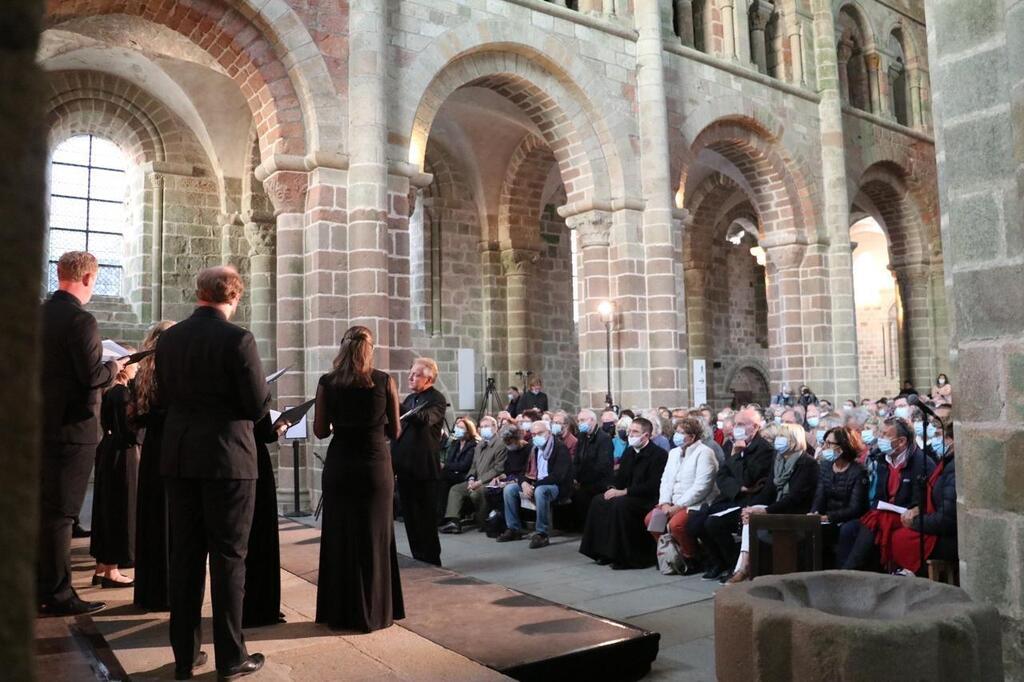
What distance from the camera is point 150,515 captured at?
4691mm

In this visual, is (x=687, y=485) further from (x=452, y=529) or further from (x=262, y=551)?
(x=262, y=551)

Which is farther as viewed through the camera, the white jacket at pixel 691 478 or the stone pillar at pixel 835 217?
the stone pillar at pixel 835 217

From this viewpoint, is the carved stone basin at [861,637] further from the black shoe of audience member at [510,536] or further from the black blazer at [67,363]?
the black shoe of audience member at [510,536]

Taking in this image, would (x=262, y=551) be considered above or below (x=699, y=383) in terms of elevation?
below

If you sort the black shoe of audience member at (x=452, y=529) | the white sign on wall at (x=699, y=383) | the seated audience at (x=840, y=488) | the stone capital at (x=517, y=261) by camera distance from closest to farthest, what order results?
the seated audience at (x=840, y=488) < the black shoe of audience member at (x=452, y=529) < the white sign on wall at (x=699, y=383) < the stone capital at (x=517, y=261)

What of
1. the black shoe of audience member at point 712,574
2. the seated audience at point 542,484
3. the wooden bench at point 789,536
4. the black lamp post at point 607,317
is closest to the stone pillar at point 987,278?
the wooden bench at point 789,536

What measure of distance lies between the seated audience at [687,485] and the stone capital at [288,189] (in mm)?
5844

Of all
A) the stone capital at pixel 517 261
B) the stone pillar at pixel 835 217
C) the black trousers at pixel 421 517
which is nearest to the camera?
the black trousers at pixel 421 517

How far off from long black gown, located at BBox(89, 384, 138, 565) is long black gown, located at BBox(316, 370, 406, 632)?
1844 millimetres

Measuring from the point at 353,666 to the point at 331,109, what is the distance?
8.16 meters

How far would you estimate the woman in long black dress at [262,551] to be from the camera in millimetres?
4324

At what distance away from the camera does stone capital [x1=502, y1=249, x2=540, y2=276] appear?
689 inches

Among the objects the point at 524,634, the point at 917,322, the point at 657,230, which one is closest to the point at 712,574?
the point at 524,634

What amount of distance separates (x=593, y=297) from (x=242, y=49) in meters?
6.20
